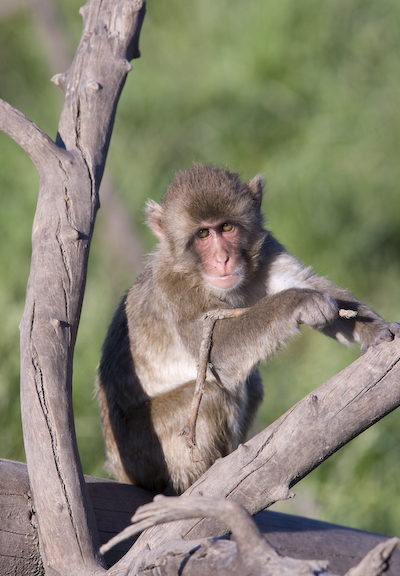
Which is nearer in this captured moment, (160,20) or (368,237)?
(368,237)

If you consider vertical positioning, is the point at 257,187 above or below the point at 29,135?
below

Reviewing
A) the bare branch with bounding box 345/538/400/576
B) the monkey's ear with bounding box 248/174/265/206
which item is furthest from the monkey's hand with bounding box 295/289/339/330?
the bare branch with bounding box 345/538/400/576

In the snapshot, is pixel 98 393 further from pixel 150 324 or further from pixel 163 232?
pixel 163 232

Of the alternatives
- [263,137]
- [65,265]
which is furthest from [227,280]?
[263,137]

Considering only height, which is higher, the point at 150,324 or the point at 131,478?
the point at 150,324

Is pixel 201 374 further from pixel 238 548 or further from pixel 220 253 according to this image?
pixel 238 548

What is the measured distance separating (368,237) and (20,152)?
5.31 meters

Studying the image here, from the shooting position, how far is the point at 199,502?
1.99 meters

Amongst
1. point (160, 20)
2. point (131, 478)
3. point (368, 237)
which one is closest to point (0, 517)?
point (131, 478)

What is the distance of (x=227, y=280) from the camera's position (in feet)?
12.5

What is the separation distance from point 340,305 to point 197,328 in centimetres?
80

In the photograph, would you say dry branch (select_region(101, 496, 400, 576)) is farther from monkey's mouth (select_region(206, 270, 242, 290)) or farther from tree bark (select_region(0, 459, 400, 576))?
monkey's mouth (select_region(206, 270, 242, 290))

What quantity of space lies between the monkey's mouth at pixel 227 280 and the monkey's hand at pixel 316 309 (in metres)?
0.49

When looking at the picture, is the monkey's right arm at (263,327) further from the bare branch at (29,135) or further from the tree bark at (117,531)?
the bare branch at (29,135)
